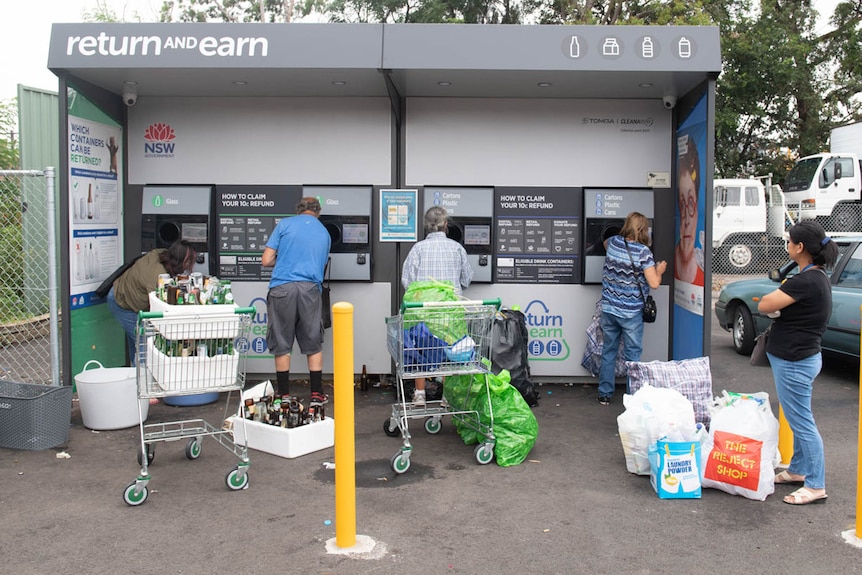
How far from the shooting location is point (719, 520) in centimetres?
432

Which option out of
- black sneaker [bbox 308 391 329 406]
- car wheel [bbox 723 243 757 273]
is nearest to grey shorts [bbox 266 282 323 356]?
black sneaker [bbox 308 391 329 406]

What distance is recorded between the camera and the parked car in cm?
752

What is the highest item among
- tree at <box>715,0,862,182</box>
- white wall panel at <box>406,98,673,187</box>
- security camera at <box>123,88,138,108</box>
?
tree at <box>715,0,862,182</box>

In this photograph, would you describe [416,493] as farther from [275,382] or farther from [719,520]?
[275,382]

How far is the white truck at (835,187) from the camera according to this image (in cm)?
1806

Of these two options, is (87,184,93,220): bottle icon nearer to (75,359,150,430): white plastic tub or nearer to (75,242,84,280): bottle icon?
(75,242,84,280): bottle icon

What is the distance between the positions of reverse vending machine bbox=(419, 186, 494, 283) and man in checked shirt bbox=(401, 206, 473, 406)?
0.75m

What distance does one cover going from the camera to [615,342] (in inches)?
272

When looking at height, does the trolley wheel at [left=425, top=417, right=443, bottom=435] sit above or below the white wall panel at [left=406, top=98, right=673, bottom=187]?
below

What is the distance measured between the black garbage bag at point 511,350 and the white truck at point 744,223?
39.9 feet

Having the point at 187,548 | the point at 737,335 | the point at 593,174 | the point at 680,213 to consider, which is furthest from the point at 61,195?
the point at 737,335

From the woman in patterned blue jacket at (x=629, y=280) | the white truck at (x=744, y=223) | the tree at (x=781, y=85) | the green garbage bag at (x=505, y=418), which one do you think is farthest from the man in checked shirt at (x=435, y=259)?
the tree at (x=781, y=85)

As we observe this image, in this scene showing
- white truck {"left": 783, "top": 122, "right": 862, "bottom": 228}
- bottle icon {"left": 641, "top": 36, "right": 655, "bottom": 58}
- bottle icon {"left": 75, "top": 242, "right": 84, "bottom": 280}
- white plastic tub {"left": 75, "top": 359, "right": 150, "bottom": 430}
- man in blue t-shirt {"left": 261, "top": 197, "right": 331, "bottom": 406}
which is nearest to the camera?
white plastic tub {"left": 75, "top": 359, "right": 150, "bottom": 430}

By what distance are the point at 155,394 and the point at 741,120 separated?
23.3m
